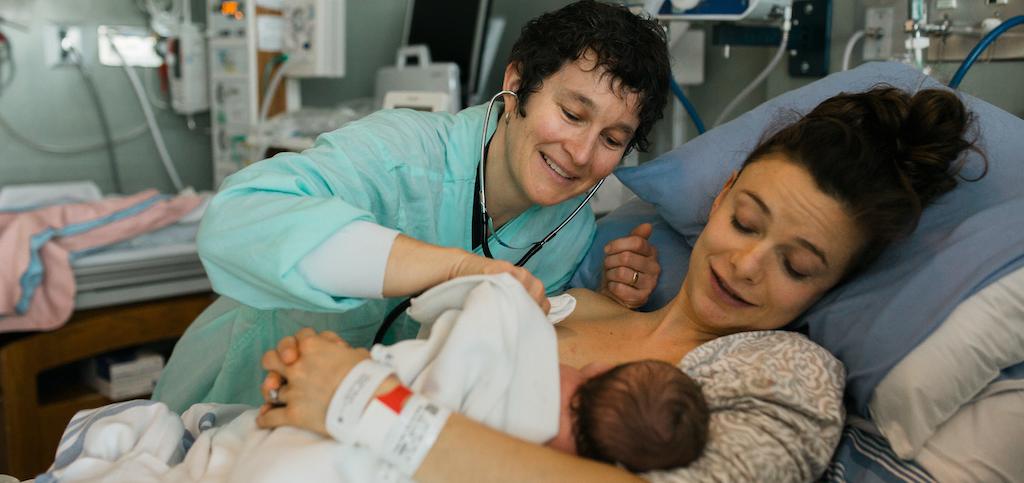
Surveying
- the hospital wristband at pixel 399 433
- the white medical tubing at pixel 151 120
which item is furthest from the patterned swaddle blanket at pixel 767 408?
the white medical tubing at pixel 151 120

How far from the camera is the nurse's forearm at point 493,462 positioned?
91 cm

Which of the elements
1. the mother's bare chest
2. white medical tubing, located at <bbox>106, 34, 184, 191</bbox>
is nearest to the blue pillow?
the mother's bare chest

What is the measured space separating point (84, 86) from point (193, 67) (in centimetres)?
45

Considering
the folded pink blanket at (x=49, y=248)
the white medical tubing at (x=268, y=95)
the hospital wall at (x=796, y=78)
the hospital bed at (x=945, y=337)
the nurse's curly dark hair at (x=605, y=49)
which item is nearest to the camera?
the hospital bed at (x=945, y=337)

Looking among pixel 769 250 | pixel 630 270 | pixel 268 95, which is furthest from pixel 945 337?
pixel 268 95

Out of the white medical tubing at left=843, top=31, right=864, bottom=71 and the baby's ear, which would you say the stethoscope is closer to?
the baby's ear

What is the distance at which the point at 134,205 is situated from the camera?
2.68 m

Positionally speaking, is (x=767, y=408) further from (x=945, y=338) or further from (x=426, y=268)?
(x=426, y=268)

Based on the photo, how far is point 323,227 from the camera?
3.57 ft

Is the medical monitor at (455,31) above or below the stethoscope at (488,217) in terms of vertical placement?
above

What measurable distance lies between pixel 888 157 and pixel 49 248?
223 centimetres

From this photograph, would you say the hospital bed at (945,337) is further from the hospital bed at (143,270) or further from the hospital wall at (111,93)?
the hospital bed at (143,270)

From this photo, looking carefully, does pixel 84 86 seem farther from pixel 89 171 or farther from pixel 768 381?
pixel 768 381

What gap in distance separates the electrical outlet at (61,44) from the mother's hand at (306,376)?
9.83 ft
